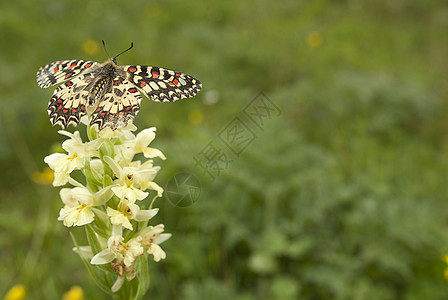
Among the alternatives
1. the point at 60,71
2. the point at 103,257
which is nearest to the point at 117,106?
the point at 60,71

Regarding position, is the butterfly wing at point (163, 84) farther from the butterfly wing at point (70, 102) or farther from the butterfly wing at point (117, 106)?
the butterfly wing at point (70, 102)

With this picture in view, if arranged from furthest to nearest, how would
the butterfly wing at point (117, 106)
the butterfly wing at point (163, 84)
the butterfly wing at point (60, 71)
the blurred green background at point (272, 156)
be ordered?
the blurred green background at point (272, 156), the butterfly wing at point (60, 71), the butterfly wing at point (163, 84), the butterfly wing at point (117, 106)

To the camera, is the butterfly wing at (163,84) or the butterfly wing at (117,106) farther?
the butterfly wing at (163,84)

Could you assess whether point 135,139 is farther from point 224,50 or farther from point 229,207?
point 224,50

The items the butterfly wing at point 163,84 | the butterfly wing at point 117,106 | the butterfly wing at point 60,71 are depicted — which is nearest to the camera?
the butterfly wing at point 117,106

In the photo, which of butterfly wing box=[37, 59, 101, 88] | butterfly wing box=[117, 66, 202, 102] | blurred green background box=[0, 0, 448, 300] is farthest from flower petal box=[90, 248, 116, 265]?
blurred green background box=[0, 0, 448, 300]

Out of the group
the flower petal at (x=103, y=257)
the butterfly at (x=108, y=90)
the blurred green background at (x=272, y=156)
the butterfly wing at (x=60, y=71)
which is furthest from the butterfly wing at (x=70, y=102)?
the blurred green background at (x=272, y=156)

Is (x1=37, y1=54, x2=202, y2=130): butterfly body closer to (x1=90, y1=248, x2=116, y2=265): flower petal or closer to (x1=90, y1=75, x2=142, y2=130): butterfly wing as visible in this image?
(x1=90, y1=75, x2=142, y2=130): butterfly wing
